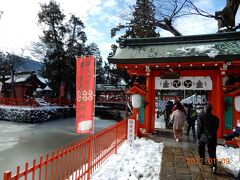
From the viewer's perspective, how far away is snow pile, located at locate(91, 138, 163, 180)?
6.09 metres

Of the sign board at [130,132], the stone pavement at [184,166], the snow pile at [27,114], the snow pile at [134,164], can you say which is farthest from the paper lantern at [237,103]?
the snow pile at [27,114]

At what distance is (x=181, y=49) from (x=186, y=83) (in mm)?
1593

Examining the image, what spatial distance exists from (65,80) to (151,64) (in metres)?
26.3

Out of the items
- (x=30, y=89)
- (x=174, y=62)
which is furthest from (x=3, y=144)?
(x=30, y=89)

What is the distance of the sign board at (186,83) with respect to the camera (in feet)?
33.8

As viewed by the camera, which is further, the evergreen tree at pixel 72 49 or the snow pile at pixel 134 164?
the evergreen tree at pixel 72 49

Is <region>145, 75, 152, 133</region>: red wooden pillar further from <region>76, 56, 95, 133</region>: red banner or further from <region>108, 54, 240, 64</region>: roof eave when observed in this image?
<region>76, 56, 95, 133</region>: red banner

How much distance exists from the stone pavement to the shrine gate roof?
362 centimetres

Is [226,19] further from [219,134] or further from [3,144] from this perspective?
[3,144]

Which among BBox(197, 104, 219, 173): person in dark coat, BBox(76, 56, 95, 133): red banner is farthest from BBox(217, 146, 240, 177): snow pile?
BBox(76, 56, 95, 133): red banner

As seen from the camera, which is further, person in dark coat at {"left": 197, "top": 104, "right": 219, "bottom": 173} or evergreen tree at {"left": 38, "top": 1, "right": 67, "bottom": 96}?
evergreen tree at {"left": 38, "top": 1, "right": 67, "bottom": 96}

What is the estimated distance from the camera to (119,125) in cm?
892

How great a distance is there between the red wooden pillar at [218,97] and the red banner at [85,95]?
646 centimetres

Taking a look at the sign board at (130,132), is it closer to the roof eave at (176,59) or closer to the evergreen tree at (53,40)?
the roof eave at (176,59)
